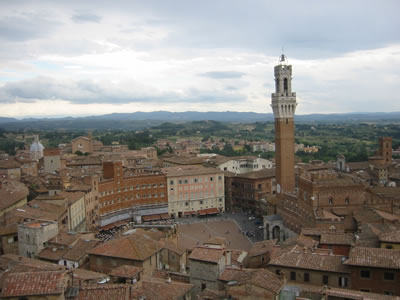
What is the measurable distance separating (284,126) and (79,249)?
37833 millimetres

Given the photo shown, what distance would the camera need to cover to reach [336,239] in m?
30.5

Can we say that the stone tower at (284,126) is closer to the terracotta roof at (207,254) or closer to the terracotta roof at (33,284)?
the terracotta roof at (207,254)

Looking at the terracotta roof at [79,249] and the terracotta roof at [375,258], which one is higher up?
the terracotta roof at [375,258]

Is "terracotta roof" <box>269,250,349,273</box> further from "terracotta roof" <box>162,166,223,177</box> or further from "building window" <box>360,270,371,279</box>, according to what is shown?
"terracotta roof" <box>162,166,223,177</box>

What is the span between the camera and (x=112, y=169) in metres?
67.9

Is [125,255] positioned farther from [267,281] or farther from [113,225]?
[113,225]

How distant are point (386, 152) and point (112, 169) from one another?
66.8 metres

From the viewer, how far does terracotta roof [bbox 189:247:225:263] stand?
2597cm

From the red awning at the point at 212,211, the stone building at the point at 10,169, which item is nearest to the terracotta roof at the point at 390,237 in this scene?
the red awning at the point at 212,211

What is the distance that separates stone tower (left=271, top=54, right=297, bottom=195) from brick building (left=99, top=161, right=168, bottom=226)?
21.1 meters

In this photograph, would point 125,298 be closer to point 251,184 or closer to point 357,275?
point 357,275

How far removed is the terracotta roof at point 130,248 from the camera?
103 feet

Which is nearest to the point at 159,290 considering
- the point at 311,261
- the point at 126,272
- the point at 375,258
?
the point at 126,272

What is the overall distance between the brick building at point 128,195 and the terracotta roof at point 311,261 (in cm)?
4174
